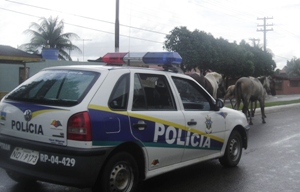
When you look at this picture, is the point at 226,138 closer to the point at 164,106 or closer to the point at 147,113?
the point at 164,106

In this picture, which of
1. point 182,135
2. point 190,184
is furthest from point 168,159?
point 190,184

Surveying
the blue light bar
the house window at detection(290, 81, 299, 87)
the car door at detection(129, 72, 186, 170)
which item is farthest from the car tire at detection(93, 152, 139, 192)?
the house window at detection(290, 81, 299, 87)

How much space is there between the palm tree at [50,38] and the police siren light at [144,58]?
33301mm

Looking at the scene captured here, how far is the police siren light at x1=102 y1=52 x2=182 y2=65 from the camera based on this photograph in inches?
236

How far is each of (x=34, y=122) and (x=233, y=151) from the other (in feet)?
12.9

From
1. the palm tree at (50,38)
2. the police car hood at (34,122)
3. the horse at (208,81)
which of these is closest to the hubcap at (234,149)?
the police car hood at (34,122)

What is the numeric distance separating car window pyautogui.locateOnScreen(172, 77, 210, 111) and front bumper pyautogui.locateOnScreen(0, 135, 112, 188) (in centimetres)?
181

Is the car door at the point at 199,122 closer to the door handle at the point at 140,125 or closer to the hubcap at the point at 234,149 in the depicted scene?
the hubcap at the point at 234,149

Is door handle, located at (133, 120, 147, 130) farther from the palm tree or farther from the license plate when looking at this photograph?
the palm tree

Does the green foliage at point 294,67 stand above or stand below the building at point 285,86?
above

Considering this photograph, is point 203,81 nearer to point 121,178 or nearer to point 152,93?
point 152,93

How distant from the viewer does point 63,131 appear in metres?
4.50

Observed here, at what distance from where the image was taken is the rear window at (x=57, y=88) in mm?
4734

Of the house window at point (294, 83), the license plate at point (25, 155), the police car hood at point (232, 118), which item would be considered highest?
the house window at point (294, 83)
